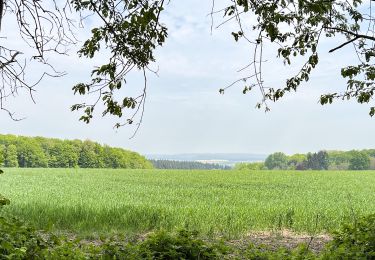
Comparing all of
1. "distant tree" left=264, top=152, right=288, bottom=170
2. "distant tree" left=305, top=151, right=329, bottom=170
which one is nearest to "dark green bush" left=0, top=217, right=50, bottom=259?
"distant tree" left=305, top=151, right=329, bottom=170

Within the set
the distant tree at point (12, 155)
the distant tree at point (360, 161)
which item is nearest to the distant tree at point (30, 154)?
the distant tree at point (12, 155)

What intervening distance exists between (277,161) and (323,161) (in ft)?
31.6

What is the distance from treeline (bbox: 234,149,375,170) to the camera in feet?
230

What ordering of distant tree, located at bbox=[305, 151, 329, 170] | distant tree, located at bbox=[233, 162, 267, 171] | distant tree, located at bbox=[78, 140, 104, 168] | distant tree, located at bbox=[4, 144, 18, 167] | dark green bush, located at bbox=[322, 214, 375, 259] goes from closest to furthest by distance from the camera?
dark green bush, located at bbox=[322, 214, 375, 259], distant tree, located at bbox=[4, 144, 18, 167], distant tree, located at bbox=[78, 140, 104, 168], distant tree, located at bbox=[305, 151, 329, 170], distant tree, located at bbox=[233, 162, 267, 171]

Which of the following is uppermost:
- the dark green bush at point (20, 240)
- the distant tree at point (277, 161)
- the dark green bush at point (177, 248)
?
the distant tree at point (277, 161)

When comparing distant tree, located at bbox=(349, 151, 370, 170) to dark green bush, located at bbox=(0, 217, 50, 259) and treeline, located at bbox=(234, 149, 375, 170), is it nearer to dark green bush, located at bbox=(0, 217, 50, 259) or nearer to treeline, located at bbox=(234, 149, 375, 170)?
treeline, located at bbox=(234, 149, 375, 170)

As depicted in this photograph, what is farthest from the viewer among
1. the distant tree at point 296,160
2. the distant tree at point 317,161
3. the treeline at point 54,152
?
the distant tree at point 296,160

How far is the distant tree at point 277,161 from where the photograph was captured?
82.7m

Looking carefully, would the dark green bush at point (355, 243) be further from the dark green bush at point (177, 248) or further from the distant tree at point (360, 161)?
the distant tree at point (360, 161)

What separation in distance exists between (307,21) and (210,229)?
186 inches

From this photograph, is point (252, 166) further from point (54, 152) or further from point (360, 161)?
point (54, 152)

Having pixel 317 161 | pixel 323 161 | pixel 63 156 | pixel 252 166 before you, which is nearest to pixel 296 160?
pixel 252 166

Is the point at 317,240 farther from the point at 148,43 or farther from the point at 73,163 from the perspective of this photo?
the point at 73,163

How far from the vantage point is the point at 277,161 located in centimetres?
8300
